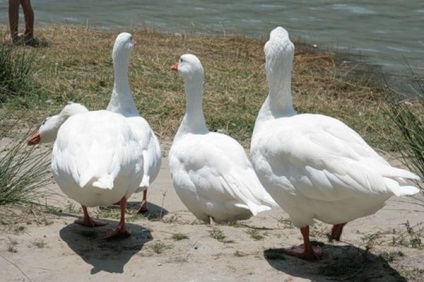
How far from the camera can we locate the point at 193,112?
26.5 ft

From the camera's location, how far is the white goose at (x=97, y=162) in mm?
5984

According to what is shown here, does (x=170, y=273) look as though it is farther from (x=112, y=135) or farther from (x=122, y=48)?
(x=122, y=48)

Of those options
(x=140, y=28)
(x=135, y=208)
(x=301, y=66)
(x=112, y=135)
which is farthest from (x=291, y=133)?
(x=140, y=28)

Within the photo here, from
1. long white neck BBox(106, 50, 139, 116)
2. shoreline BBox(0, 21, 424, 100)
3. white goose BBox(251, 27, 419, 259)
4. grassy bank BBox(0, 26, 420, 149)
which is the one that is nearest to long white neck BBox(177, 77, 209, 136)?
long white neck BBox(106, 50, 139, 116)

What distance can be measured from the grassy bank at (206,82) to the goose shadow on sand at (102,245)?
3329mm

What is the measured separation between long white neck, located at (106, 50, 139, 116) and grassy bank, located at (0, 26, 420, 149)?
1.09 m

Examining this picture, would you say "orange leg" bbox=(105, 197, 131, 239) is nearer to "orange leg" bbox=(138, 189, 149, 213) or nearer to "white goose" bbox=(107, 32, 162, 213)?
"white goose" bbox=(107, 32, 162, 213)

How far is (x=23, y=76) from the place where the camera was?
35.8 ft

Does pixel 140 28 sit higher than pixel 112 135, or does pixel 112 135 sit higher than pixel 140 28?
pixel 112 135

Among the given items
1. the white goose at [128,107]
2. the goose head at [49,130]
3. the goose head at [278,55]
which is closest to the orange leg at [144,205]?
the white goose at [128,107]

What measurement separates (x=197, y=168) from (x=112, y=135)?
3.13 ft

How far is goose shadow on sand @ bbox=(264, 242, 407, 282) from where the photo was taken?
5.68 m

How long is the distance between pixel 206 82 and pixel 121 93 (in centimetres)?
306

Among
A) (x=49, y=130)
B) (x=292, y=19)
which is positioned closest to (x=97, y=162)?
(x=49, y=130)
